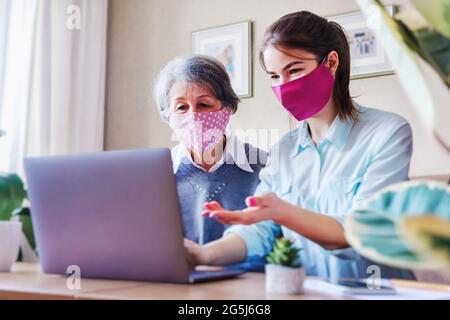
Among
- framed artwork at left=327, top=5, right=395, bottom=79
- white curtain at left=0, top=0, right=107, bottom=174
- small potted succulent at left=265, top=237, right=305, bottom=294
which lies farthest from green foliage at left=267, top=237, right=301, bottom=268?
white curtain at left=0, top=0, right=107, bottom=174

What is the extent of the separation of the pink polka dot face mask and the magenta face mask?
29cm

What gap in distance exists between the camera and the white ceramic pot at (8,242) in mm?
1030

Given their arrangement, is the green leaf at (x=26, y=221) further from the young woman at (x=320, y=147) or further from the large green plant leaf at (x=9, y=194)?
the young woman at (x=320, y=147)

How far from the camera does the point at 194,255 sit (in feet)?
3.14

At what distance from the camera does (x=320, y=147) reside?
1.37 metres

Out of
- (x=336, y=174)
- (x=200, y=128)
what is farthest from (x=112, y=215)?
(x=200, y=128)

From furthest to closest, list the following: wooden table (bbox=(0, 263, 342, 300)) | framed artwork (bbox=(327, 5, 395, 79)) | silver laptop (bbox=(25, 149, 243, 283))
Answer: framed artwork (bbox=(327, 5, 395, 79)) → silver laptop (bbox=(25, 149, 243, 283)) → wooden table (bbox=(0, 263, 342, 300))

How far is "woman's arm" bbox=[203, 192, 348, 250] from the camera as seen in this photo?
0.77 m

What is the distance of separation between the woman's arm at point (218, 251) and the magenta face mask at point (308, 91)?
434mm

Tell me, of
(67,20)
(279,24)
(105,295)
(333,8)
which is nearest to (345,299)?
(105,295)

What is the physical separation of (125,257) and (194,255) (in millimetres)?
172

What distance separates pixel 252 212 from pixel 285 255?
10 centimetres

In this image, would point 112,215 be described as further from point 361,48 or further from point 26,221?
point 361,48

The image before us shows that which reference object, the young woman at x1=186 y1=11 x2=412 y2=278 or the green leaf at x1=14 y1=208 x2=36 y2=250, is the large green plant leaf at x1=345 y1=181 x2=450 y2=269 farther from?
the green leaf at x1=14 y1=208 x2=36 y2=250
